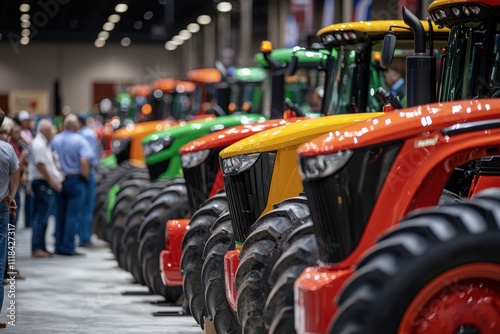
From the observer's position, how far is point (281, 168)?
9.17m

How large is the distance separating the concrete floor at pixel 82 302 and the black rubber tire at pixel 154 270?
7.3 inches

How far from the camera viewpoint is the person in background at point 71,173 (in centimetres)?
1952

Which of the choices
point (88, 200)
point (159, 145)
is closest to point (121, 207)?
point (159, 145)

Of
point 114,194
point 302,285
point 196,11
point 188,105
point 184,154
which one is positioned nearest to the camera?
point 302,285

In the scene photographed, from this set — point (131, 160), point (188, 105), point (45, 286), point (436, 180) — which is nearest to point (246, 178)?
point (436, 180)

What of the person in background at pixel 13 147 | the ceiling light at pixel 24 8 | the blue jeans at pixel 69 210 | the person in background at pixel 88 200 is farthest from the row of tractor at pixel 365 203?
the ceiling light at pixel 24 8

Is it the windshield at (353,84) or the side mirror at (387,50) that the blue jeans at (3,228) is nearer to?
the windshield at (353,84)

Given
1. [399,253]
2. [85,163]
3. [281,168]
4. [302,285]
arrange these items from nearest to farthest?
[399,253], [302,285], [281,168], [85,163]

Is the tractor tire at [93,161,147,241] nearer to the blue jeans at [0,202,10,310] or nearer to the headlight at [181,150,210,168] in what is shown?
the headlight at [181,150,210,168]

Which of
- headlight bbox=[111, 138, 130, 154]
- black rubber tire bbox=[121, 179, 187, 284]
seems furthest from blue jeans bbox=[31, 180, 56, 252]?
black rubber tire bbox=[121, 179, 187, 284]

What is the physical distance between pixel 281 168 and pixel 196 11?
3789cm

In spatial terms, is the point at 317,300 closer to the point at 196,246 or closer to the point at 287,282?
the point at 287,282

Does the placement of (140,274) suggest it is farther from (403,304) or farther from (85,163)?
(403,304)

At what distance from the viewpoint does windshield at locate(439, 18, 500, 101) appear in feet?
26.2
